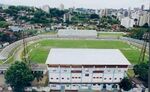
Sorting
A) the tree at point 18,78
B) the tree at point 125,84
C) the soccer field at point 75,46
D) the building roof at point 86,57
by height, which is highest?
the building roof at point 86,57

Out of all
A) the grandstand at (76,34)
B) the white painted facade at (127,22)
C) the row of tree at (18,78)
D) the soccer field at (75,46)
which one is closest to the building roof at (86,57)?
the row of tree at (18,78)

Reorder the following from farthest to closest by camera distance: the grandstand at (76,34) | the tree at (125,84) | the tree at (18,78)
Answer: the grandstand at (76,34), the tree at (125,84), the tree at (18,78)

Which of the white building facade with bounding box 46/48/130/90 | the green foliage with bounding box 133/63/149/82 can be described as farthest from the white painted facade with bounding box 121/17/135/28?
the white building facade with bounding box 46/48/130/90

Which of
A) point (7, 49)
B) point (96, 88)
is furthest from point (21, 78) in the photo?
point (7, 49)

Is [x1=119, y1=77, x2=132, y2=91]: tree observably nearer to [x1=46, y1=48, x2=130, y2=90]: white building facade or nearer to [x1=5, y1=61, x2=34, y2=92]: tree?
[x1=46, y1=48, x2=130, y2=90]: white building facade

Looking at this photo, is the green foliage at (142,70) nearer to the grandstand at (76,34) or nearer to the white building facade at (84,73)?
the white building facade at (84,73)
